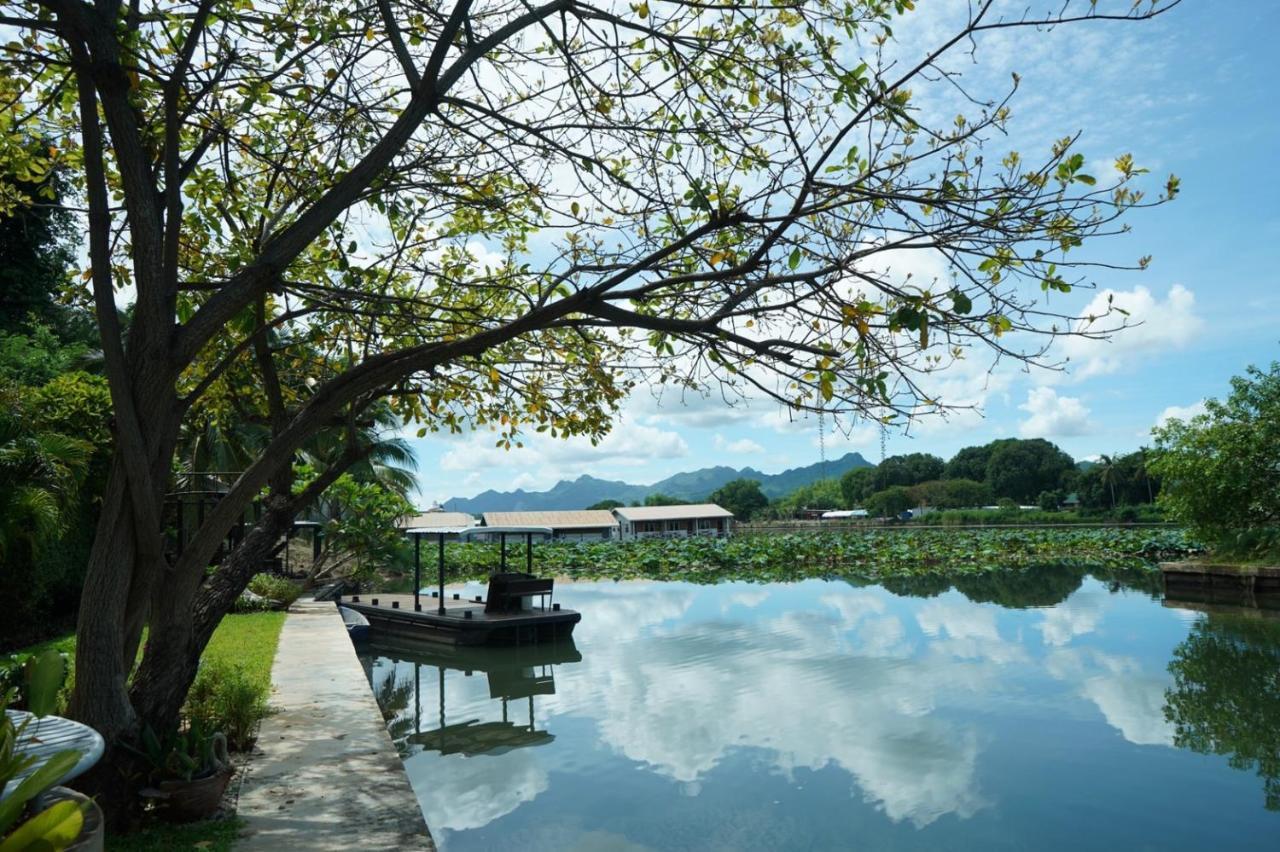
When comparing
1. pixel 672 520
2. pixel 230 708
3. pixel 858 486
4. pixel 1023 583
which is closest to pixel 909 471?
pixel 858 486

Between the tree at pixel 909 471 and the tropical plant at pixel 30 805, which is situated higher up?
the tree at pixel 909 471

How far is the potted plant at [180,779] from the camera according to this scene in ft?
17.2

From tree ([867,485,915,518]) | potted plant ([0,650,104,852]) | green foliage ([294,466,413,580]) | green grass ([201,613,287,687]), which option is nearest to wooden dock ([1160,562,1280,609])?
green foliage ([294,466,413,580])

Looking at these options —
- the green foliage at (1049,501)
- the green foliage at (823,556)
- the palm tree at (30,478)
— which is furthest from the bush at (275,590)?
Answer: the green foliage at (1049,501)

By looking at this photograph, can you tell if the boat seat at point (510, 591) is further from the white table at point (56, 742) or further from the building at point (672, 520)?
the building at point (672, 520)

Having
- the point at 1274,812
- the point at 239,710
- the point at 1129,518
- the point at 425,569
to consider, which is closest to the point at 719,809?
the point at 239,710

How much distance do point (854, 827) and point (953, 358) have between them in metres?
4.55

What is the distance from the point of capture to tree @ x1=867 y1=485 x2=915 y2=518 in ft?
287

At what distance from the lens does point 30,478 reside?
33.3 ft

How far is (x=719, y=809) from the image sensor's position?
783 centimetres

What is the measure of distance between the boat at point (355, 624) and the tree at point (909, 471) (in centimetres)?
9075

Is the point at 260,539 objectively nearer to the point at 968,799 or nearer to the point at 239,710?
the point at 239,710

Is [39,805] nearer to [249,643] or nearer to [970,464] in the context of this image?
[249,643]

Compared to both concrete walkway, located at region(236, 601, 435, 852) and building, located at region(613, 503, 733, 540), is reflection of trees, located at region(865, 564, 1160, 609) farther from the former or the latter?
building, located at region(613, 503, 733, 540)
